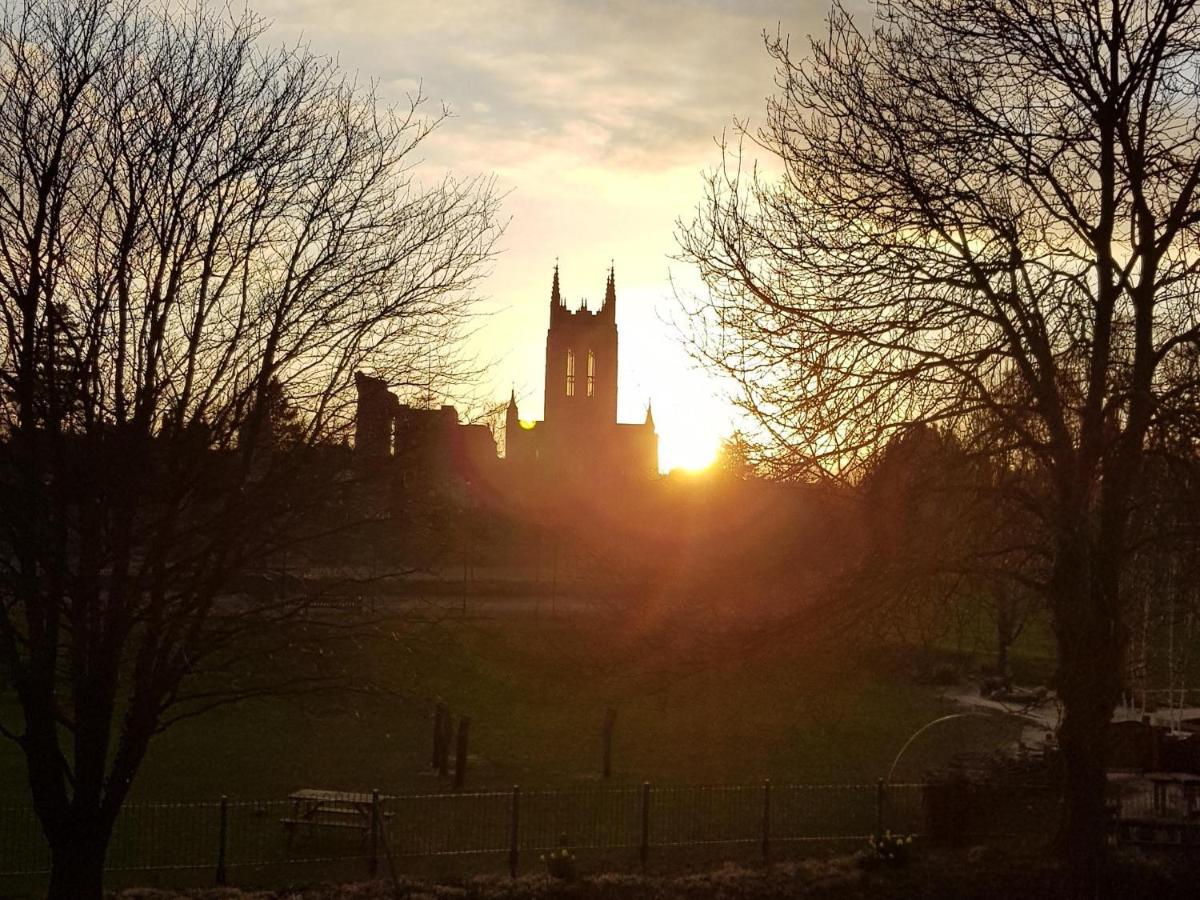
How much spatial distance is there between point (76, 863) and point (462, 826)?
898 cm

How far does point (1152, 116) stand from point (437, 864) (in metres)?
11.2

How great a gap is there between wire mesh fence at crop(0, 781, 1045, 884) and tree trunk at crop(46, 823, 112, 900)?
17.1 ft

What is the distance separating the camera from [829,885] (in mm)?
10883

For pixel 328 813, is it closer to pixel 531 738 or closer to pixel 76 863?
pixel 531 738

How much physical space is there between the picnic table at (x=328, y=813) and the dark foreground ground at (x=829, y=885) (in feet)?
14.3

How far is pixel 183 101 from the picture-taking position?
8.16 metres

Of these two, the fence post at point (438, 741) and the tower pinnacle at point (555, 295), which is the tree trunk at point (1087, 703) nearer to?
the fence post at point (438, 741)

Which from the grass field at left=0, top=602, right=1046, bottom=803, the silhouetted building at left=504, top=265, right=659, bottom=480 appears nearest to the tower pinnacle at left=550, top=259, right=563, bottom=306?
the silhouetted building at left=504, top=265, right=659, bottom=480

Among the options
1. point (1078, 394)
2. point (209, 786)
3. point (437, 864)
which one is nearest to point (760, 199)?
point (1078, 394)

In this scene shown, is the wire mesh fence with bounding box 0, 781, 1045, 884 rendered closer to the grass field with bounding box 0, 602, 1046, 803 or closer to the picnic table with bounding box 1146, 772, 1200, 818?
the grass field with bounding box 0, 602, 1046, 803

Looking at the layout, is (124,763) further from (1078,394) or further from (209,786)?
(209,786)

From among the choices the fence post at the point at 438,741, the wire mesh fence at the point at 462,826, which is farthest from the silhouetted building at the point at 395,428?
the fence post at the point at 438,741

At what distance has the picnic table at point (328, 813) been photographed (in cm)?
1591

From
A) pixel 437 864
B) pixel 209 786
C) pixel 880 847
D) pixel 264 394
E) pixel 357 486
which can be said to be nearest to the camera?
pixel 264 394
